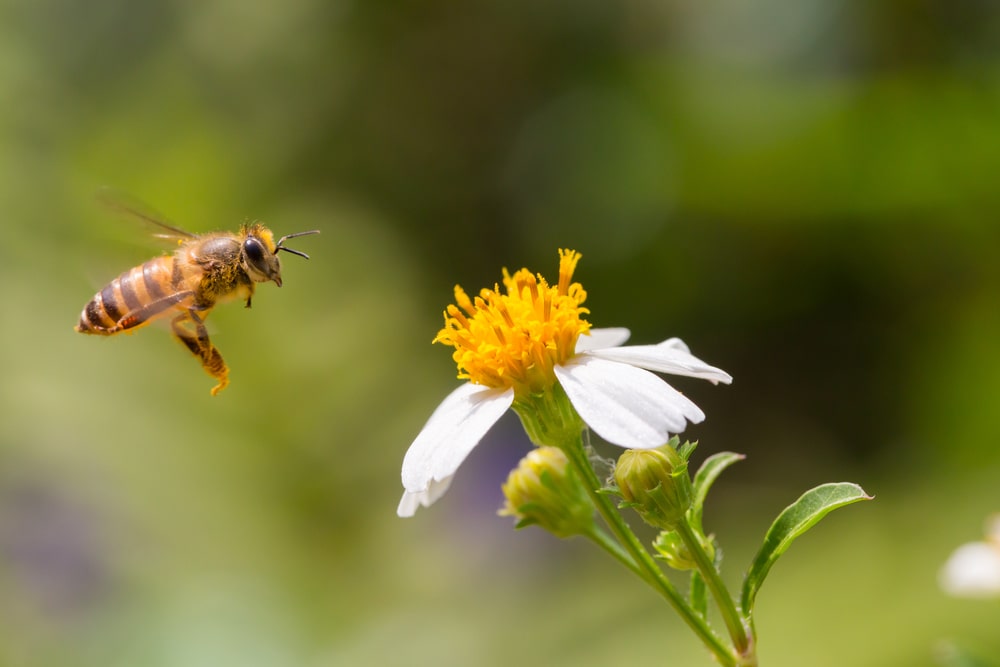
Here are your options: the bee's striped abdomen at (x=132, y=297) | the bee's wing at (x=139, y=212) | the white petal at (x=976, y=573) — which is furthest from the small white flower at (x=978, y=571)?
the bee's wing at (x=139, y=212)

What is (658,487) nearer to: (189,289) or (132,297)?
(189,289)

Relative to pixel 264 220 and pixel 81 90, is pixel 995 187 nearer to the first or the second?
pixel 264 220

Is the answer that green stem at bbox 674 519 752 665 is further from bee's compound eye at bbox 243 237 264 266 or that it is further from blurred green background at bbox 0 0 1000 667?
blurred green background at bbox 0 0 1000 667

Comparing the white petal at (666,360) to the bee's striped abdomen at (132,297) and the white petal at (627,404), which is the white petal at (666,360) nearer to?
the white petal at (627,404)

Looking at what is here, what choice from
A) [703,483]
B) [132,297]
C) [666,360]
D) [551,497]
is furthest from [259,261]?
[703,483]

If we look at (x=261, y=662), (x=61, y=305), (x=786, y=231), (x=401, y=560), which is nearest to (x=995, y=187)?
(x=786, y=231)

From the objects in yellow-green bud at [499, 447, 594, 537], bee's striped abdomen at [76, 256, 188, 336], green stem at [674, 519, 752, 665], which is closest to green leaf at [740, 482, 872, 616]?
green stem at [674, 519, 752, 665]
